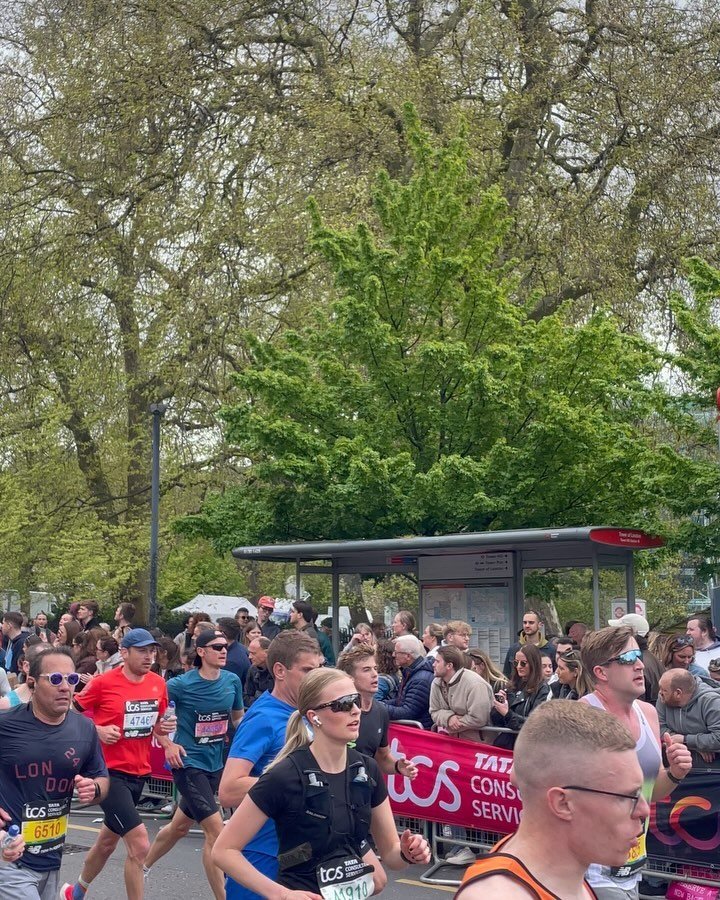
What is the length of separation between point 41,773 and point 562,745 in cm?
427

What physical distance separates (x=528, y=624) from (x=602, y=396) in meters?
7.20

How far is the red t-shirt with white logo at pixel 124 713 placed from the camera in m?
8.49

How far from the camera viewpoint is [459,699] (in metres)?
10.1

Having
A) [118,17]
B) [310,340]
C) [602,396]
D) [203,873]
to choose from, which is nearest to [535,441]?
[602,396]

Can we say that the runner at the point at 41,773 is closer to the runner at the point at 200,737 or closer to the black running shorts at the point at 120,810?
the black running shorts at the point at 120,810

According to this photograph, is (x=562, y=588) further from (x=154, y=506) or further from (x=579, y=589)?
(x=154, y=506)

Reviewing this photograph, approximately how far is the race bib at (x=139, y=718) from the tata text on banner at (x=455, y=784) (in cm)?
191

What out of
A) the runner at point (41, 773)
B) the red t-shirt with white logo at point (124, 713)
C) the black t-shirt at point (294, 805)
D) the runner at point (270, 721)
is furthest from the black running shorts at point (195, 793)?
the black t-shirt at point (294, 805)

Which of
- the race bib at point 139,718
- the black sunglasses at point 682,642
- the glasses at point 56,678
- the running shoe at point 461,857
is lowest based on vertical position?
the running shoe at point 461,857

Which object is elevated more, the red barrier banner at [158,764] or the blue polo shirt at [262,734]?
the blue polo shirt at [262,734]

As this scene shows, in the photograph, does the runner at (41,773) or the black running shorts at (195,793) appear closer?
the runner at (41,773)

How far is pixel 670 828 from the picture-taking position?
27.9 ft

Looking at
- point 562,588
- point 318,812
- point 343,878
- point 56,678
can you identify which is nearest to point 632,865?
point 343,878

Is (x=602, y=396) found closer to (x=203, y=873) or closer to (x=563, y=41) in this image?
(x=563, y=41)
